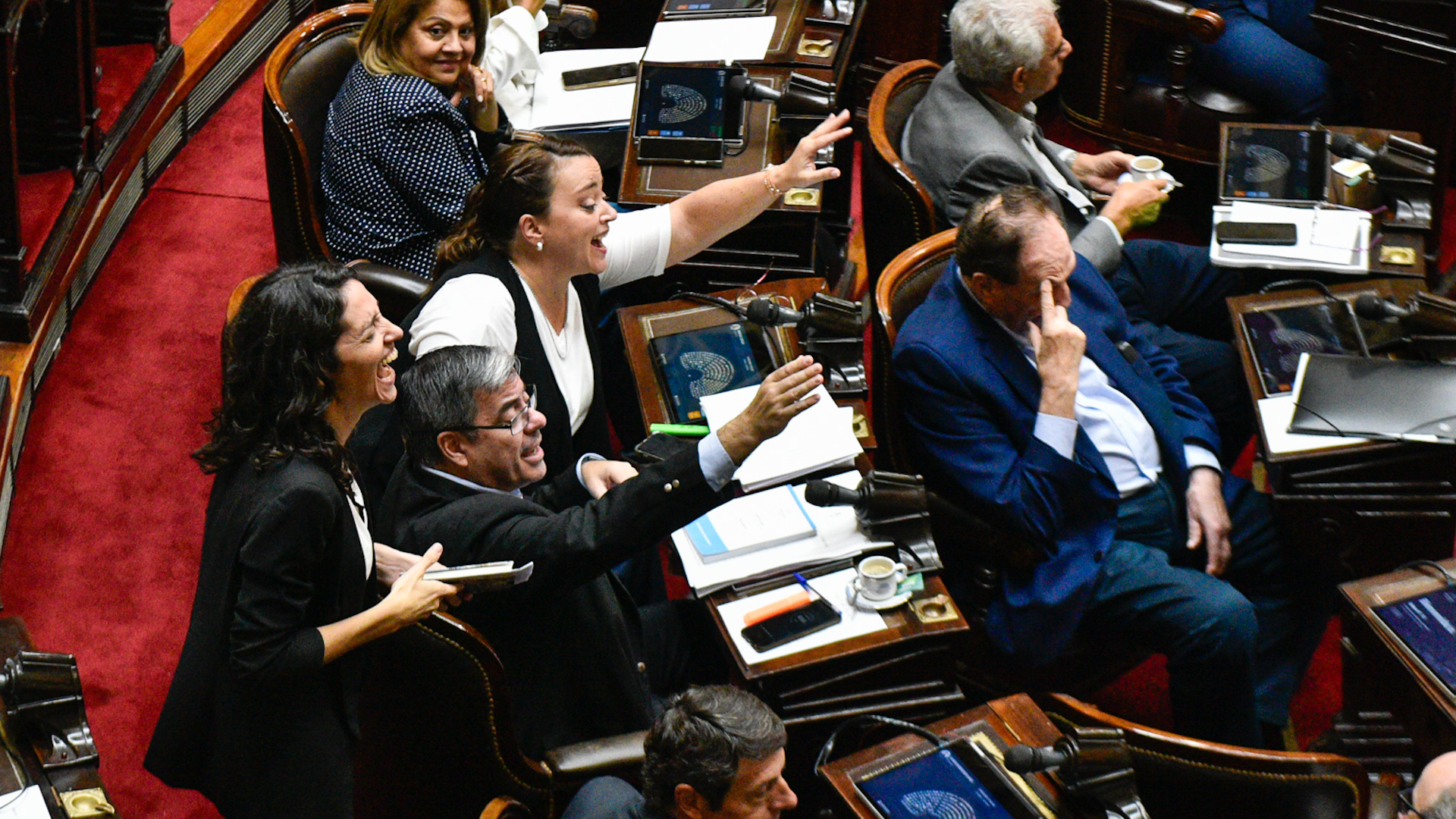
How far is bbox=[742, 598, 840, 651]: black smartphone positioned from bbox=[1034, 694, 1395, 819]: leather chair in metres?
0.45

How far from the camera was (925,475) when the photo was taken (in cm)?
275

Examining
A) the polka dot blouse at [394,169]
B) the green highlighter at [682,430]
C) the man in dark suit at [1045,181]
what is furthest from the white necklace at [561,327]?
the man in dark suit at [1045,181]

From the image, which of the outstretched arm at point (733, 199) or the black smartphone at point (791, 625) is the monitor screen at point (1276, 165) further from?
the black smartphone at point (791, 625)

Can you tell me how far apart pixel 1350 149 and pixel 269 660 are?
2466 millimetres

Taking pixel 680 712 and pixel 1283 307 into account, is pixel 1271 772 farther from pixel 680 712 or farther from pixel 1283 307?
pixel 1283 307

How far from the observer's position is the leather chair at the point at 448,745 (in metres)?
1.99

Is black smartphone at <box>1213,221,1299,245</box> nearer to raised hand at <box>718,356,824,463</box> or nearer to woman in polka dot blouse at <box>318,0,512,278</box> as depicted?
raised hand at <box>718,356,824,463</box>

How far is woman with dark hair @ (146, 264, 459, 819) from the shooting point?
1.95 meters

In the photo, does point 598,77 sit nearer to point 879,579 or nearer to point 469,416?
point 469,416

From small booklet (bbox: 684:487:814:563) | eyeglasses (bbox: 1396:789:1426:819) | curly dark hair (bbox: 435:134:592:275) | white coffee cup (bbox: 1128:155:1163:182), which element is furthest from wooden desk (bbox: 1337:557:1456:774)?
curly dark hair (bbox: 435:134:592:275)

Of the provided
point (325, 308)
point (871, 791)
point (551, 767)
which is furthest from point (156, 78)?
point (871, 791)

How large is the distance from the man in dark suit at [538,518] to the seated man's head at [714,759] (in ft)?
1.06

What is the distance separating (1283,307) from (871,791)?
4.82 feet

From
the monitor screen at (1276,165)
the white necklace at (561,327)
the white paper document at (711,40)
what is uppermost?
the monitor screen at (1276,165)
